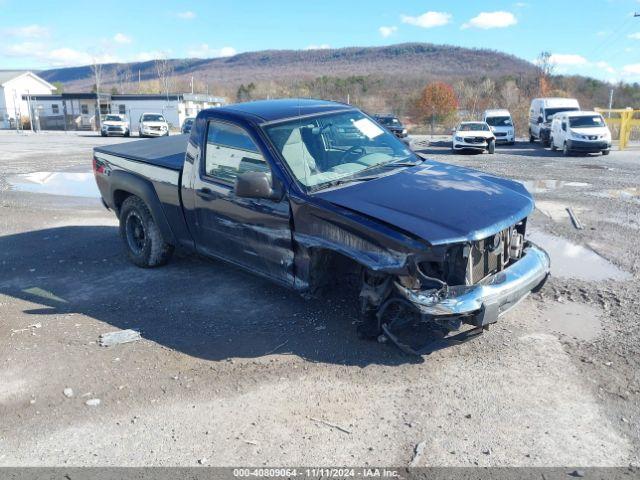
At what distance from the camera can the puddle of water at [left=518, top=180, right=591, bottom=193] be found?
479 inches

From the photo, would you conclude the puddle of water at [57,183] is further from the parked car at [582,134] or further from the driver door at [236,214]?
the parked car at [582,134]

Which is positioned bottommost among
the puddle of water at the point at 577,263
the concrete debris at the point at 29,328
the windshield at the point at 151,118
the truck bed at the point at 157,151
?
the concrete debris at the point at 29,328

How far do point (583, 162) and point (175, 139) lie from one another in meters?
15.4

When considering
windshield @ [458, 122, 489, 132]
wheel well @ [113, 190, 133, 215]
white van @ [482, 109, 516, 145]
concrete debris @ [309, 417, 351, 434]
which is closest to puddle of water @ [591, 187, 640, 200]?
wheel well @ [113, 190, 133, 215]

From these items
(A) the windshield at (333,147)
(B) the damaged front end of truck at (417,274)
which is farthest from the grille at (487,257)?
(A) the windshield at (333,147)

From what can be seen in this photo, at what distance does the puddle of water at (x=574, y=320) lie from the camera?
15.3 ft

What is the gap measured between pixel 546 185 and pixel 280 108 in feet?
30.7

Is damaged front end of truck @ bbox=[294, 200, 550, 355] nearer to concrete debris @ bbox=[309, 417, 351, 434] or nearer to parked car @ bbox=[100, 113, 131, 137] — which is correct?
concrete debris @ bbox=[309, 417, 351, 434]

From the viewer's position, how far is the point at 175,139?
705 cm

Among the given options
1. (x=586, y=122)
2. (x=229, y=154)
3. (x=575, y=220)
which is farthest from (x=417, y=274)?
(x=586, y=122)

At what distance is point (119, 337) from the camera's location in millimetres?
4676

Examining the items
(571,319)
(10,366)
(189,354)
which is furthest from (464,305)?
(10,366)

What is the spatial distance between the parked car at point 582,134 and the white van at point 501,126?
433 cm

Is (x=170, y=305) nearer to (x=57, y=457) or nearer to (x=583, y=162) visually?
(x=57, y=457)
